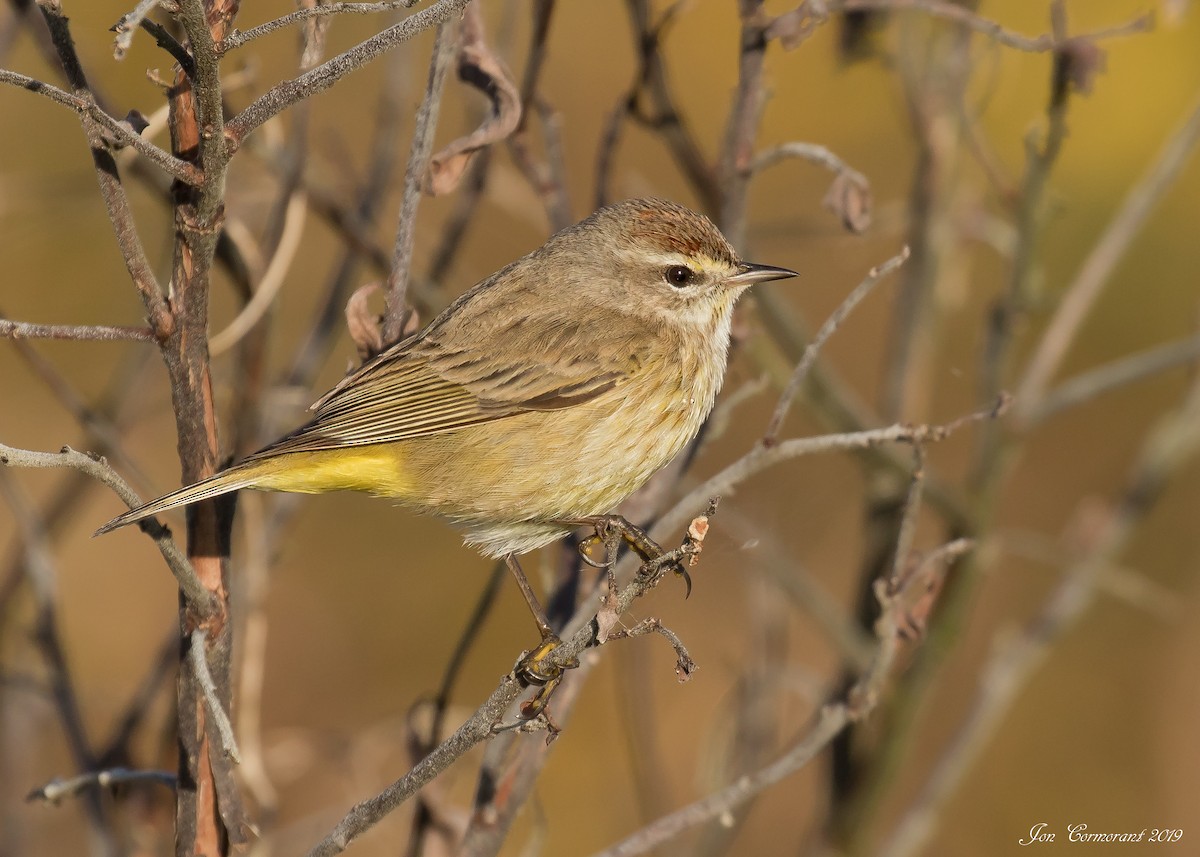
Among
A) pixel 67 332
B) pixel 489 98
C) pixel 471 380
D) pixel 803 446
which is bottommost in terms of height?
pixel 803 446

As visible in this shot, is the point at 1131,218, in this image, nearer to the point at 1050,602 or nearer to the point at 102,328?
the point at 1050,602

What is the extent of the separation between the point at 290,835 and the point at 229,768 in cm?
224

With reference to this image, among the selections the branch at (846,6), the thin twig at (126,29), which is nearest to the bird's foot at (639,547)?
the thin twig at (126,29)

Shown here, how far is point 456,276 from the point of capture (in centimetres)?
499

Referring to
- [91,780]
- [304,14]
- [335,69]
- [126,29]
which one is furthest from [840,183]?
[91,780]

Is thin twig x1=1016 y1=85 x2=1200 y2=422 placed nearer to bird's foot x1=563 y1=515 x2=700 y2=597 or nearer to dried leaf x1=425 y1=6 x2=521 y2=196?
bird's foot x1=563 y1=515 x2=700 y2=597

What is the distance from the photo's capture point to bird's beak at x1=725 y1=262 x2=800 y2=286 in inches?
150

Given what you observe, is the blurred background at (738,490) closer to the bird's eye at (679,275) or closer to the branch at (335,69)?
the bird's eye at (679,275)

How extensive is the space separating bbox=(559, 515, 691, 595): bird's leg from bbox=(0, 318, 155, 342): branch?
1070 millimetres

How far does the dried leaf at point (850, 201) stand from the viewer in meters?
3.27

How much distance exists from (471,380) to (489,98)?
881mm

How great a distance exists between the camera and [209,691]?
2256 millimetres

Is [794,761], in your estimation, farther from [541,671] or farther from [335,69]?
[335,69]

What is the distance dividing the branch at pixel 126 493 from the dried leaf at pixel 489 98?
4.15 ft
